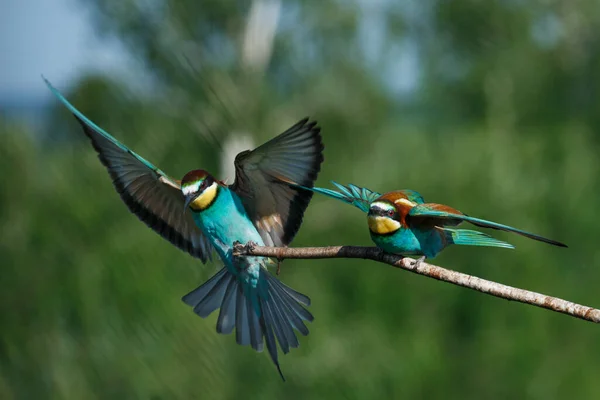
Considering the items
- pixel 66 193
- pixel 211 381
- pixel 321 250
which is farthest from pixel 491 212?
pixel 321 250

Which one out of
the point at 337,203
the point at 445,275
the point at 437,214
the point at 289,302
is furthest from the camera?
the point at 337,203

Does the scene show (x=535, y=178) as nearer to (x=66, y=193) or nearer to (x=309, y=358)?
(x=309, y=358)

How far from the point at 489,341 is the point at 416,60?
9.65 feet

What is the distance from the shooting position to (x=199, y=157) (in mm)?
2920

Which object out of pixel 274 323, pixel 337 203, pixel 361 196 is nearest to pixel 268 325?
pixel 274 323

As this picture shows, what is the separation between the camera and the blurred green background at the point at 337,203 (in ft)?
11.5

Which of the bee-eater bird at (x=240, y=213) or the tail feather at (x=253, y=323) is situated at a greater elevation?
the bee-eater bird at (x=240, y=213)

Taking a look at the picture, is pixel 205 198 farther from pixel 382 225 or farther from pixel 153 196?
pixel 382 225

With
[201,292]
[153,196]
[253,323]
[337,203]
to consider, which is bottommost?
[337,203]

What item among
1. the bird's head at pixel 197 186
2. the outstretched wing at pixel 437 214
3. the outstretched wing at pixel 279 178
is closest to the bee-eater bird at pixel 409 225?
the outstretched wing at pixel 437 214

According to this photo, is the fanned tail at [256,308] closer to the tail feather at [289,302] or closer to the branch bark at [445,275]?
the tail feather at [289,302]

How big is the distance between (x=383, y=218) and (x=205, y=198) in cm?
52

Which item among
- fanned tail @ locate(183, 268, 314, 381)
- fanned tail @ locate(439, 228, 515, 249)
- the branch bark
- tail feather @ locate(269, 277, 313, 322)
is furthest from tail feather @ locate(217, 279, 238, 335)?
fanned tail @ locate(439, 228, 515, 249)

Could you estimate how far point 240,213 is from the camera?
1.78 meters
